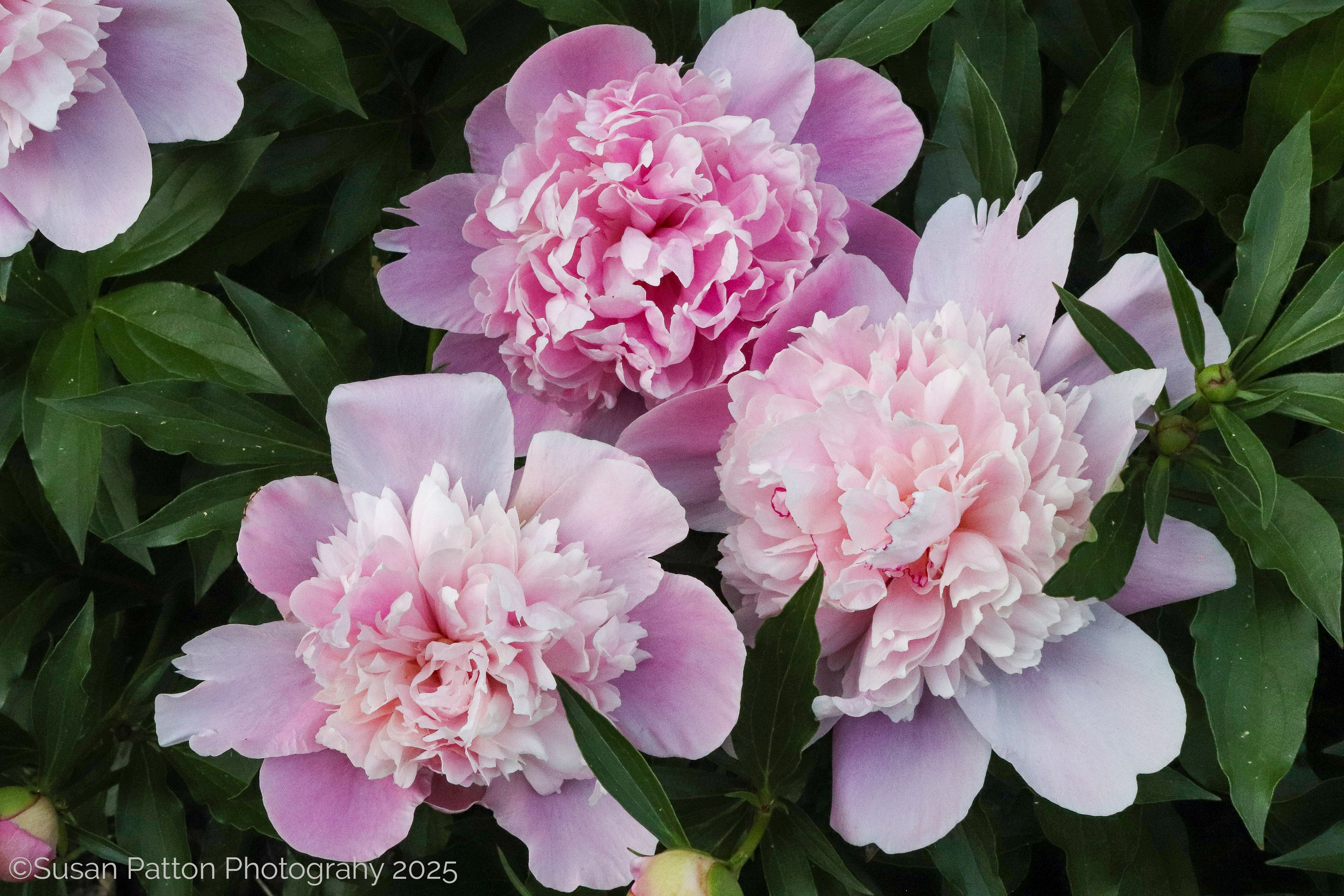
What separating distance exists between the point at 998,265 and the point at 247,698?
1.71 ft

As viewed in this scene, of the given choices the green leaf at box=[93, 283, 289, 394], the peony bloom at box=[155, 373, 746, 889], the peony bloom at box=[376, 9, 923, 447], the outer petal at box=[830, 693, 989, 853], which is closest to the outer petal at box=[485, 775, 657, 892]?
the peony bloom at box=[155, 373, 746, 889]

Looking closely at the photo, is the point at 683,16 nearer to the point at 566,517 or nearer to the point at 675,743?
the point at 566,517

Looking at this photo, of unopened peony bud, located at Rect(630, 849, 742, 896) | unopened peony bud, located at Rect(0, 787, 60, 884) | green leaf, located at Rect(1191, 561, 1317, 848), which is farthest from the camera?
unopened peony bud, located at Rect(0, 787, 60, 884)

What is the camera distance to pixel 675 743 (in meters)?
0.62

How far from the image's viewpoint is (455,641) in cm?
60

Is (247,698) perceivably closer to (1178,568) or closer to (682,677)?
(682,677)

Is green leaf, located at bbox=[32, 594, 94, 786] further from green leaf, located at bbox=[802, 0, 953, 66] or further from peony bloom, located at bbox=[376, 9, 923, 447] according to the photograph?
green leaf, located at bbox=[802, 0, 953, 66]

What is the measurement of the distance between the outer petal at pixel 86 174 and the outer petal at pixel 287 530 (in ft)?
0.76

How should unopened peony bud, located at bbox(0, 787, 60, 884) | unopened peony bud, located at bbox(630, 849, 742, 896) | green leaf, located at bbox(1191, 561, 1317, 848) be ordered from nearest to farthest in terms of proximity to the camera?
1. unopened peony bud, located at bbox(630, 849, 742, 896)
2. green leaf, located at bbox(1191, 561, 1317, 848)
3. unopened peony bud, located at bbox(0, 787, 60, 884)

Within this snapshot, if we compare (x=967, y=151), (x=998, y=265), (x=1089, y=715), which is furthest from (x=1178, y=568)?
(x=967, y=151)

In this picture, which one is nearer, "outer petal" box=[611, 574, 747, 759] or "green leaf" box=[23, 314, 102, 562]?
"outer petal" box=[611, 574, 747, 759]

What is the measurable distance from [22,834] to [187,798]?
1.93ft

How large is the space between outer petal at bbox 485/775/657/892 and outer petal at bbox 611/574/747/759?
5 cm

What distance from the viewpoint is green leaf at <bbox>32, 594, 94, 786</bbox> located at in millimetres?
827
